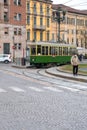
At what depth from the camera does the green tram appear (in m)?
50.6

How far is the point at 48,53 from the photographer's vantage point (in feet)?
172

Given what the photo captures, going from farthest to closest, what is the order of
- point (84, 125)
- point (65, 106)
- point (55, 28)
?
point (55, 28), point (65, 106), point (84, 125)

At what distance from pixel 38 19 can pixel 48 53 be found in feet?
183

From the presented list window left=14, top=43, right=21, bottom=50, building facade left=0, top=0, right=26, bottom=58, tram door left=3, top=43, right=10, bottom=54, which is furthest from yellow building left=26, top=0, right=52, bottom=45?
tram door left=3, top=43, right=10, bottom=54

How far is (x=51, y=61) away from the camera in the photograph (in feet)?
175

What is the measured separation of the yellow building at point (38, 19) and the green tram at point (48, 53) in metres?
47.8

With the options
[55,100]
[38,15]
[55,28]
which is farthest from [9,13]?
[55,100]

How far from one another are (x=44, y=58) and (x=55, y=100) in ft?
120

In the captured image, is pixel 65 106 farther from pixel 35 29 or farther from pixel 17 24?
pixel 35 29

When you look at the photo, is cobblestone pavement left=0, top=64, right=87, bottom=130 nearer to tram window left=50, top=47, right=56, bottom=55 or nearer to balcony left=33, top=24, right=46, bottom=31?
tram window left=50, top=47, right=56, bottom=55

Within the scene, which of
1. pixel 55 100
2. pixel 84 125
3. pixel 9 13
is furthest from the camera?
pixel 9 13

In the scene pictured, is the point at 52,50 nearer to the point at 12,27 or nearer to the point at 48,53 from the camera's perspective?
the point at 48,53

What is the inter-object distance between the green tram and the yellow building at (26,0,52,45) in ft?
157

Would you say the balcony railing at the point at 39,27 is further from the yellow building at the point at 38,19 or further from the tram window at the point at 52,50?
the tram window at the point at 52,50
